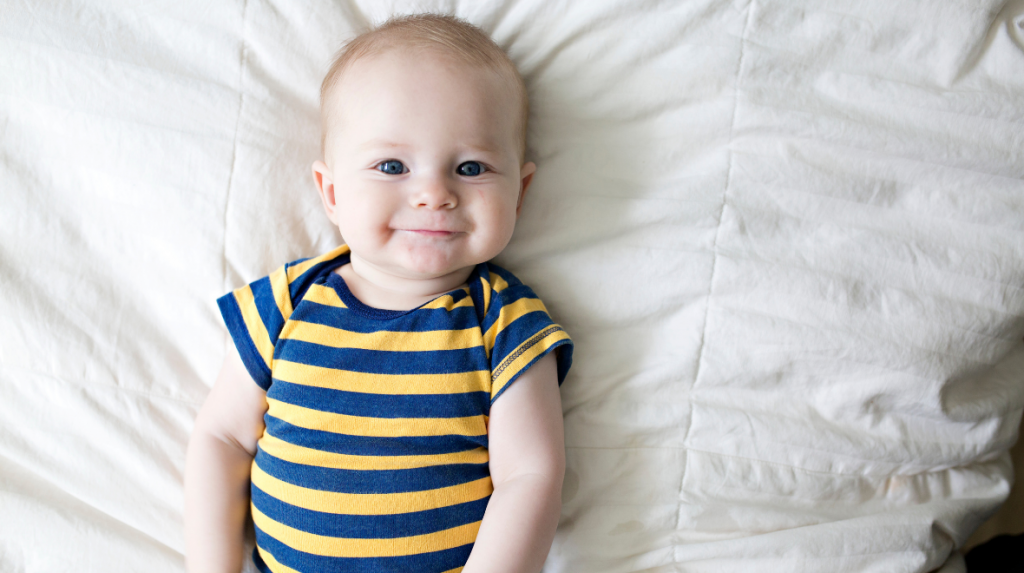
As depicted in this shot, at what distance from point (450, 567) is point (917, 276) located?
2.25ft

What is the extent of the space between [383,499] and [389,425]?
0.28ft

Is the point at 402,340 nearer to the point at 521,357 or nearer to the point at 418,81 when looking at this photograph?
the point at 521,357

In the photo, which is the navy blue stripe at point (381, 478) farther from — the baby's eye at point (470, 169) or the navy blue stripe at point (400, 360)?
the baby's eye at point (470, 169)

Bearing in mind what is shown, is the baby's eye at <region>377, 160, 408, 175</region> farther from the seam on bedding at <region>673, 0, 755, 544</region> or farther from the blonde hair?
the seam on bedding at <region>673, 0, 755, 544</region>

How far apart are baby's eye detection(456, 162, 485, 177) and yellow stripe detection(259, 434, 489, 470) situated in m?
0.33

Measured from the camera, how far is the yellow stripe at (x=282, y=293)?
82 centimetres

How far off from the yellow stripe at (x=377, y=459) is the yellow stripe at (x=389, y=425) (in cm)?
3

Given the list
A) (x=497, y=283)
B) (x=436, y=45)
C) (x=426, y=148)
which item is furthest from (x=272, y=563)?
(x=436, y=45)

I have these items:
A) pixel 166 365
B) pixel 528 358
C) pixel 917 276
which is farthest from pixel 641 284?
pixel 166 365

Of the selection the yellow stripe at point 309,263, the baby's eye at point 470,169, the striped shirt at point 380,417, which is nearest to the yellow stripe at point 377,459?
the striped shirt at point 380,417

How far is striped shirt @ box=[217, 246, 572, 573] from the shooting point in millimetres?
754

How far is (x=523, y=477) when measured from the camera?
2.46ft

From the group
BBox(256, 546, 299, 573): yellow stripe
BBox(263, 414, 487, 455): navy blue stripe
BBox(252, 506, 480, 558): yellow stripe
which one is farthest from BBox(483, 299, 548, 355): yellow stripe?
BBox(256, 546, 299, 573): yellow stripe

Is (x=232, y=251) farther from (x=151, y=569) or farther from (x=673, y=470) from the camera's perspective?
(x=673, y=470)
